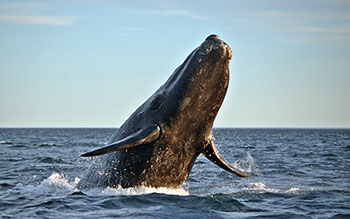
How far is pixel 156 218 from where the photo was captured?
840cm

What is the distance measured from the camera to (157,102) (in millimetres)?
9516

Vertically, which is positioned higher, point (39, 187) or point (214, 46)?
point (214, 46)

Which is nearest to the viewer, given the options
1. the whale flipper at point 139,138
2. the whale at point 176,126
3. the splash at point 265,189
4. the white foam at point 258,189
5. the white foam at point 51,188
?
the whale flipper at point 139,138

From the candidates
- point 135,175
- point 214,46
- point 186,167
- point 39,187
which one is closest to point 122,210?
point 135,175

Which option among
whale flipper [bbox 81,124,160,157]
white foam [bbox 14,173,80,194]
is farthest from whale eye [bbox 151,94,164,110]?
white foam [bbox 14,173,80,194]

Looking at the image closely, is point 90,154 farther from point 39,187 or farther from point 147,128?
point 39,187

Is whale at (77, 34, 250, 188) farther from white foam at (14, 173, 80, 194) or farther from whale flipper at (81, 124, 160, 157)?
white foam at (14, 173, 80, 194)

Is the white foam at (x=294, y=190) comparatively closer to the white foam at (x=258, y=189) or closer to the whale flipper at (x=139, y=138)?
the white foam at (x=258, y=189)

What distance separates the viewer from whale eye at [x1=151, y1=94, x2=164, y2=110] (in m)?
9.48

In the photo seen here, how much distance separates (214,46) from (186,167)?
2.30 metres

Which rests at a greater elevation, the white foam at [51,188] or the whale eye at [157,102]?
the whale eye at [157,102]

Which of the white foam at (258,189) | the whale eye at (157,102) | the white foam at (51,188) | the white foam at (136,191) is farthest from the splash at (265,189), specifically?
the whale eye at (157,102)

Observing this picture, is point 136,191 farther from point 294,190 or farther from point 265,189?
point 294,190

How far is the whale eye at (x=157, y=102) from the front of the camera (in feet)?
31.1
